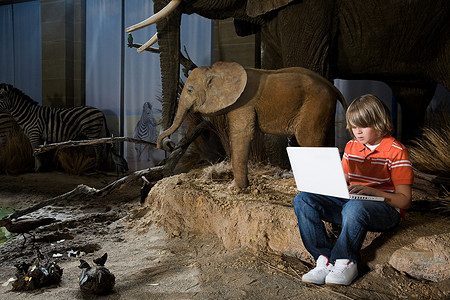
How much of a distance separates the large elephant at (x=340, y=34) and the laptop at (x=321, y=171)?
1662 millimetres

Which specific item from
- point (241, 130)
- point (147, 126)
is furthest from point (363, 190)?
point (147, 126)

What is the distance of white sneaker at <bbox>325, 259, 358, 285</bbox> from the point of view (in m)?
2.05

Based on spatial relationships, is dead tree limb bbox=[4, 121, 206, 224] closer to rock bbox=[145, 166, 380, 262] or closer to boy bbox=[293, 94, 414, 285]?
rock bbox=[145, 166, 380, 262]

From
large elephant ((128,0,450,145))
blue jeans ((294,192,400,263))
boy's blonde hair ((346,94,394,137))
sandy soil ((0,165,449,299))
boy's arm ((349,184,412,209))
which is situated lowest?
sandy soil ((0,165,449,299))

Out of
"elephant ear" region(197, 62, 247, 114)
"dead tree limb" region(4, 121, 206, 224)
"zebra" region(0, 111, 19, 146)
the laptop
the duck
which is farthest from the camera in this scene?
"zebra" region(0, 111, 19, 146)

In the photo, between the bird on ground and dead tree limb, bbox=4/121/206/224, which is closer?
the bird on ground

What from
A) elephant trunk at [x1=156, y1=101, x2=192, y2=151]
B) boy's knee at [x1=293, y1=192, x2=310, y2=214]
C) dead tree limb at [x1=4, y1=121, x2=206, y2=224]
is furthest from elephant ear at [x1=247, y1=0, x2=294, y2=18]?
boy's knee at [x1=293, y1=192, x2=310, y2=214]

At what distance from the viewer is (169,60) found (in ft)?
11.8

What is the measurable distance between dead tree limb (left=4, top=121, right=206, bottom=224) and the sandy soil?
0.83 ft

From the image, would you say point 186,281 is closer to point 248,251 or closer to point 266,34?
point 248,251

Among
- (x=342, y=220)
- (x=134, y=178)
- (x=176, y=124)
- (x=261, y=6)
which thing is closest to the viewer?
(x=342, y=220)

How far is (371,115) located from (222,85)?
129 centimetres

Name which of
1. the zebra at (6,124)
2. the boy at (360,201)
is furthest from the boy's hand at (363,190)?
the zebra at (6,124)

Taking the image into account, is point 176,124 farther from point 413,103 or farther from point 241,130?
point 413,103
